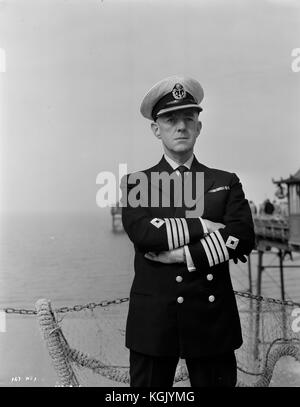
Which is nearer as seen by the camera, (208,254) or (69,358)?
(208,254)

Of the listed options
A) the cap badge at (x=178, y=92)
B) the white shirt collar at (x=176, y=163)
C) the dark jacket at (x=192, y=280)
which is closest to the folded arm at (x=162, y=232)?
the dark jacket at (x=192, y=280)

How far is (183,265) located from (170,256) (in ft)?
0.35

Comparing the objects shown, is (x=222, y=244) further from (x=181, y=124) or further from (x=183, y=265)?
(x=181, y=124)

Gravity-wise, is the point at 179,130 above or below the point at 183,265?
above

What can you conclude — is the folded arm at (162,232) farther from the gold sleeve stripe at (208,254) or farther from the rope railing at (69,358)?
the rope railing at (69,358)

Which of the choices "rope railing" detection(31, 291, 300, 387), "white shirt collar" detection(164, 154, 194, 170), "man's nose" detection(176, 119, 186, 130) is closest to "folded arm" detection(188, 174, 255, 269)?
"white shirt collar" detection(164, 154, 194, 170)

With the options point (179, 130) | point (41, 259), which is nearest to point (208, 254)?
point (179, 130)

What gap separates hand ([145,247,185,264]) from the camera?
227cm

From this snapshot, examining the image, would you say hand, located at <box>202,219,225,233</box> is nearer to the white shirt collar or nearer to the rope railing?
the white shirt collar

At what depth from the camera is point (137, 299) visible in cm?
246

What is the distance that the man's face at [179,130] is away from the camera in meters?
2.37

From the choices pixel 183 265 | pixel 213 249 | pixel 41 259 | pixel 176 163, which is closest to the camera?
pixel 213 249

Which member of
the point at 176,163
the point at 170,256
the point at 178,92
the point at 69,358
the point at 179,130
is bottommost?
the point at 69,358

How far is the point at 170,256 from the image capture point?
2.28 metres
